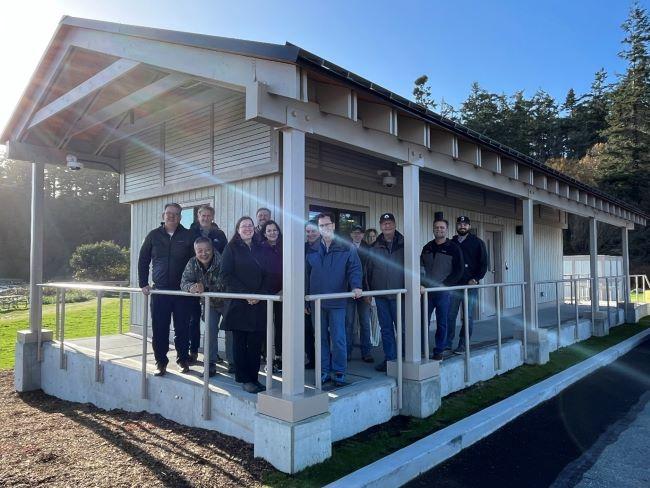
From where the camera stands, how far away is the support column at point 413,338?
462 centimetres

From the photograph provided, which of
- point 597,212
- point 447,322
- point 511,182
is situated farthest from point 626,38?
point 447,322

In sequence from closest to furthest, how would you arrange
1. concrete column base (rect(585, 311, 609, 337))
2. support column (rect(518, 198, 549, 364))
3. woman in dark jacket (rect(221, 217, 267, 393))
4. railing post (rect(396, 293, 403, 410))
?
woman in dark jacket (rect(221, 217, 267, 393)) → railing post (rect(396, 293, 403, 410)) → support column (rect(518, 198, 549, 364)) → concrete column base (rect(585, 311, 609, 337))

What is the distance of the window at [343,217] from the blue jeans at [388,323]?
5.81ft

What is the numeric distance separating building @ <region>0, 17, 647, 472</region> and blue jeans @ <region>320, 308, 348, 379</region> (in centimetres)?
31

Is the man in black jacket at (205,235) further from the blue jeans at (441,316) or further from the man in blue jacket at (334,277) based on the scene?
the blue jeans at (441,316)

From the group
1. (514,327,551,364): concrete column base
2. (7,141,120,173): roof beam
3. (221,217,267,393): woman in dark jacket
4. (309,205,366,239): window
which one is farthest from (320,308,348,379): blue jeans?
(7,141,120,173): roof beam

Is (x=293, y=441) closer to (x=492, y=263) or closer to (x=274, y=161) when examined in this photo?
(x=274, y=161)

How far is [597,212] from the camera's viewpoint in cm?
1036

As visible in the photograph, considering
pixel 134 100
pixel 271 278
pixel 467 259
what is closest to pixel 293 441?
pixel 271 278

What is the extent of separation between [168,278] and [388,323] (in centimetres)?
238

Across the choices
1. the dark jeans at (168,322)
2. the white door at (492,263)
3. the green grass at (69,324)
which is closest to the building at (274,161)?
the white door at (492,263)

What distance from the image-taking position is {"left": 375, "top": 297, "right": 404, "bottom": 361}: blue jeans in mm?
4895

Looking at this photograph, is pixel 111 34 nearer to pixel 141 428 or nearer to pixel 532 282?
pixel 141 428

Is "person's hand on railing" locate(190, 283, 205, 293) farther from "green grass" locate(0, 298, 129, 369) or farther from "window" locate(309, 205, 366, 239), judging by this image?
"green grass" locate(0, 298, 129, 369)
